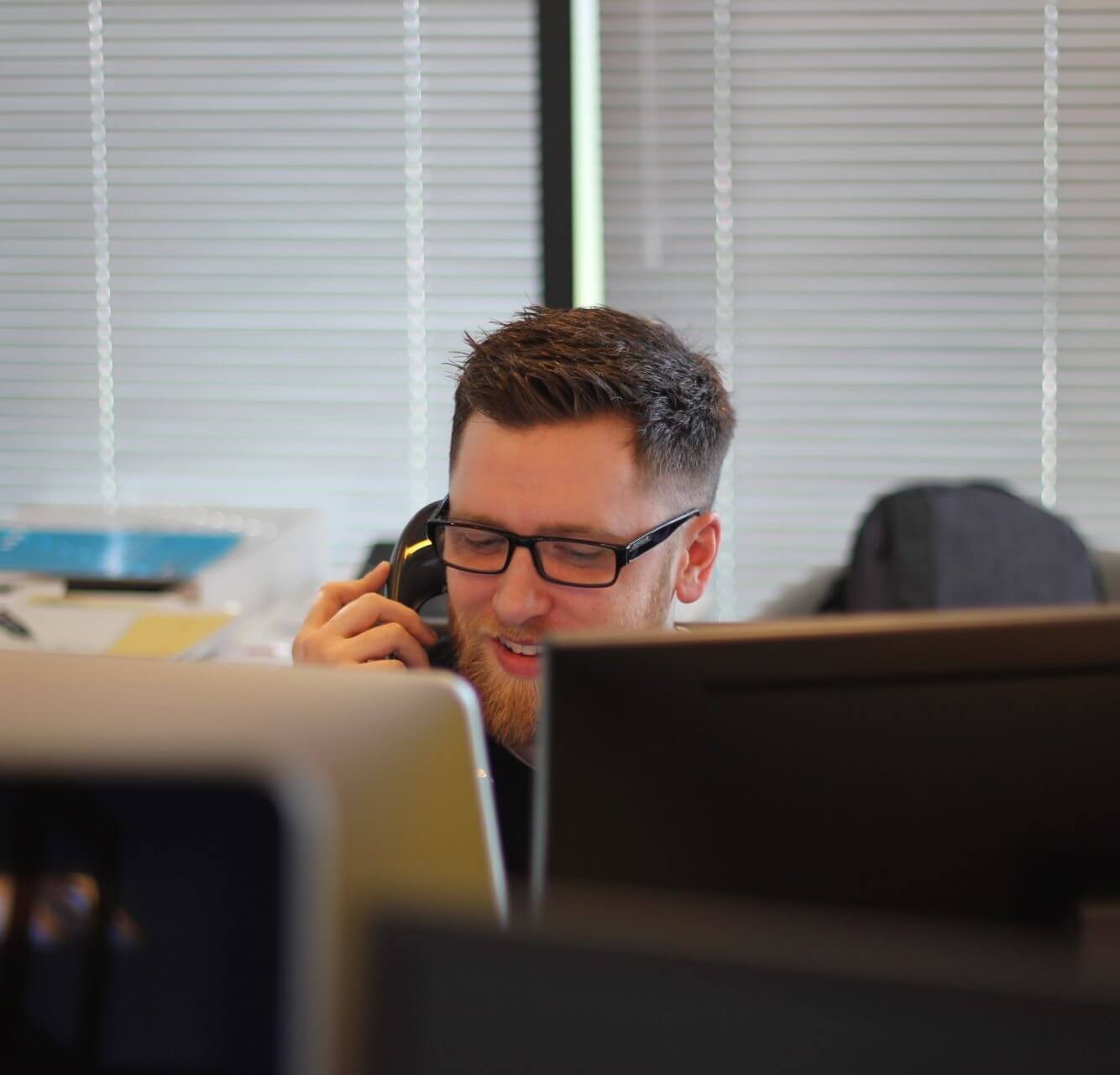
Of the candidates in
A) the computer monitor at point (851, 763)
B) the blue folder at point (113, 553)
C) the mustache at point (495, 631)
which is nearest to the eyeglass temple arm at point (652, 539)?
the mustache at point (495, 631)

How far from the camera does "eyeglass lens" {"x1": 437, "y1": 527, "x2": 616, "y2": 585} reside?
1.61m

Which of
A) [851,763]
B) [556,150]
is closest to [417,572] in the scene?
[851,763]

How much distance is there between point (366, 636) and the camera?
5.31 ft

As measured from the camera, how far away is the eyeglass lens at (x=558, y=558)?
1607mm

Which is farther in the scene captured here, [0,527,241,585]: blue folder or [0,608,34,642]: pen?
[0,527,241,585]: blue folder

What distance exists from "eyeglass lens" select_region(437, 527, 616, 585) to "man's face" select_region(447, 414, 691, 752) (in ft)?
0.03

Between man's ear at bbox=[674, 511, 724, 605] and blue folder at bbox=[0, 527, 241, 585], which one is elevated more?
man's ear at bbox=[674, 511, 724, 605]

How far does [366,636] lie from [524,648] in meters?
0.17

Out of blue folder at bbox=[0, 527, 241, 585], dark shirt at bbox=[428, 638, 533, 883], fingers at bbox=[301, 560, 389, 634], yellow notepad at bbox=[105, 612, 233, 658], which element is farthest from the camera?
blue folder at bbox=[0, 527, 241, 585]

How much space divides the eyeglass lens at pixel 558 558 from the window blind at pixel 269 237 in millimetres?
1720

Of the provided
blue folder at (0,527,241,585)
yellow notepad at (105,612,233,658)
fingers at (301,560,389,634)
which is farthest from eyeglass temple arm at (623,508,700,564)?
blue folder at (0,527,241,585)

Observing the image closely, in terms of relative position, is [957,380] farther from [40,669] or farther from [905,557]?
[40,669]

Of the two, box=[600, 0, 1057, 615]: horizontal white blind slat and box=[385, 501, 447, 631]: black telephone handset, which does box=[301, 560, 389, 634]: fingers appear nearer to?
box=[385, 501, 447, 631]: black telephone handset

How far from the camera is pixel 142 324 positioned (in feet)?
11.2
